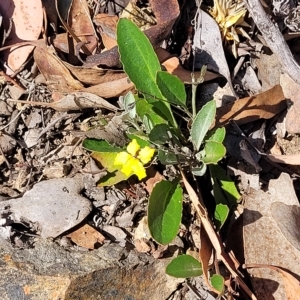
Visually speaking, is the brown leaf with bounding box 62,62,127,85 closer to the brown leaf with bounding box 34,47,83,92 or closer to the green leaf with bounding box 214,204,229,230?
the brown leaf with bounding box 34,47,83,92

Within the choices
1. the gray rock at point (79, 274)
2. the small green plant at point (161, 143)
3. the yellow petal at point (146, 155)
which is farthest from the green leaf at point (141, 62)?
the gray rock at point (79, 274)

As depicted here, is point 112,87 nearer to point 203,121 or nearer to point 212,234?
point 203,121

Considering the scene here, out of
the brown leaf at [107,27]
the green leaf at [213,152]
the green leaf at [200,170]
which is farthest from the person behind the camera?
the brown leaf at [107,27]

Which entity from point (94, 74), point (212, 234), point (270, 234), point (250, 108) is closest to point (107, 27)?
point (94, 74)

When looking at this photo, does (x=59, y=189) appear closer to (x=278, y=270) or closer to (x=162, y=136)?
(x=162, y=136)

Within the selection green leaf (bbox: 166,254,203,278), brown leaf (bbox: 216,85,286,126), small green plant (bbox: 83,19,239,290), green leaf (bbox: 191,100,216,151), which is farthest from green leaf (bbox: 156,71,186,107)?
green leaf (bbox: 166,254,203,278)

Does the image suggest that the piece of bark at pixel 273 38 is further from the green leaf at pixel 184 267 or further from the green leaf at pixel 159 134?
the green leaf at pixel 184 267

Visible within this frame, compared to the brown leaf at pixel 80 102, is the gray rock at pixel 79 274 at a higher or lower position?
lower
